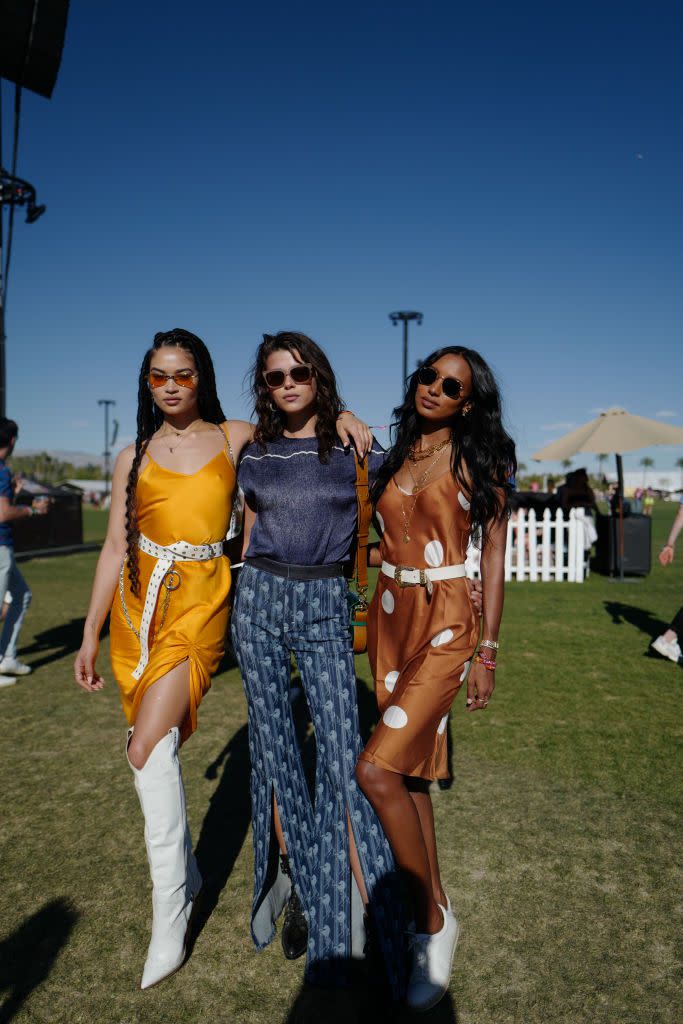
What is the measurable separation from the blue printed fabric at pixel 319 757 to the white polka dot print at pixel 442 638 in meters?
0.35

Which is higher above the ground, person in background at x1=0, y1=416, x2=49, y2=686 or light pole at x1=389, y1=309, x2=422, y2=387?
light pole at x1=389, y1=309, x2=422, y2=387

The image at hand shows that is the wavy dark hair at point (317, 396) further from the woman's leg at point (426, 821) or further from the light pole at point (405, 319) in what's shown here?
the light pole at point (405, 319)

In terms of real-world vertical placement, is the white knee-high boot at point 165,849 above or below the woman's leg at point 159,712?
below

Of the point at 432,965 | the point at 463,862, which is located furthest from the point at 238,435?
the point at 463,862

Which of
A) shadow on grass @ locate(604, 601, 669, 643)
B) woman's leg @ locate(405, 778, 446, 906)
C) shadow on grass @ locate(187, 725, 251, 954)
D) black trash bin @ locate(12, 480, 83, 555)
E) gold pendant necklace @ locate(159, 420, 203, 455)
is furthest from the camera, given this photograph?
black trash bin @ locate(12, 480, 83, 555)

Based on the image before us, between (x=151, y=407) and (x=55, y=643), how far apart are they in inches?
236

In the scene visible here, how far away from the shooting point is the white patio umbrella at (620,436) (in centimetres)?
1332

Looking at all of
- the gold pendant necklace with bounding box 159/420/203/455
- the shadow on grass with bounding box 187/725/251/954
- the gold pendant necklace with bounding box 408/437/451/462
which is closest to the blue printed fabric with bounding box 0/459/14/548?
the shadow on grass with bounding box 187/725/251/954

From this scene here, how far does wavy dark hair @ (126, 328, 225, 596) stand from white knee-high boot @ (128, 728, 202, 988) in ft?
2.13

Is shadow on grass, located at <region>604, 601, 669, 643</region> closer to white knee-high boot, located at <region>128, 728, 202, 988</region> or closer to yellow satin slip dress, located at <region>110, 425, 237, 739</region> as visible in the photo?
yellow satin slip dress, located at <region>110, 425, 237, 739</region>

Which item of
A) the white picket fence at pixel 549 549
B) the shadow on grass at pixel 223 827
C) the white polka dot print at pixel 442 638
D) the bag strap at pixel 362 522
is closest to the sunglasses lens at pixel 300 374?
the bag strap at pixel 362 522

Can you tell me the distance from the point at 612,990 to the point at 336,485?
6.41 feet

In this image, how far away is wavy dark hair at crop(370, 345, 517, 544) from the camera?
265cm

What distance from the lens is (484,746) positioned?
4824mm
